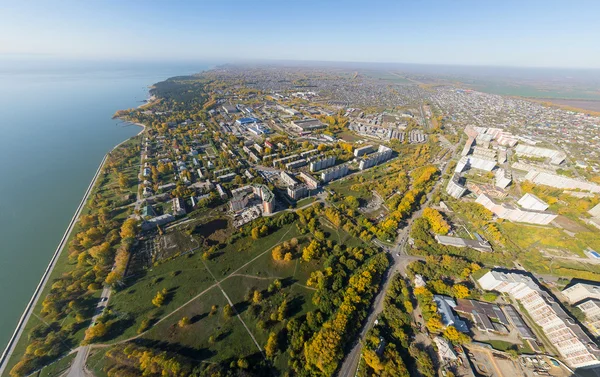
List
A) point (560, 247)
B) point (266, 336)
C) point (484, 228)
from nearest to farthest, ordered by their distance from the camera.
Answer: point (266, 336) < point (560, 247) < point (484, 228)

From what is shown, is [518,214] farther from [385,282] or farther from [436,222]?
[385,282]

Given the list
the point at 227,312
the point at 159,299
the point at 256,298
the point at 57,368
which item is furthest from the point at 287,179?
the point at 57,368

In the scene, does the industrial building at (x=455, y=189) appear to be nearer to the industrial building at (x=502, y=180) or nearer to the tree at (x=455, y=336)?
the industrial building at (x=502, y=180)

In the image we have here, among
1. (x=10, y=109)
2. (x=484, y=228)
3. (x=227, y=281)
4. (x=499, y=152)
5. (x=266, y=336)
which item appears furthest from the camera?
(x=10, y=109)

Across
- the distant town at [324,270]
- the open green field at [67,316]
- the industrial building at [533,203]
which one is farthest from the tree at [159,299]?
the industrial building at [533,203]

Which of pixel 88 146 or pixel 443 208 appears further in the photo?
pixel 88 146

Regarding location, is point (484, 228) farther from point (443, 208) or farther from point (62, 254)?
point (62, 254)

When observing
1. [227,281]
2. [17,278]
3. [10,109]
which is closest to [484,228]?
[227,281]

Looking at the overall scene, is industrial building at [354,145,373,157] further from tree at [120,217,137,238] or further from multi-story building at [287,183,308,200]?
tree at [120,217,137,238]
